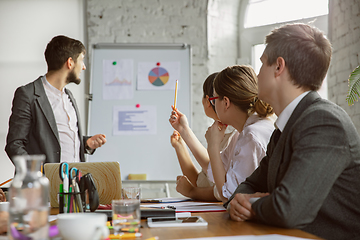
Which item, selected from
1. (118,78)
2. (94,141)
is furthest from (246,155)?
(118,78)

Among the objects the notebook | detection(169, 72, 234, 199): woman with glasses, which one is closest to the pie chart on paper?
detection(169, 72, 234, 199): woman with glasses

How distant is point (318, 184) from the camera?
96 cm

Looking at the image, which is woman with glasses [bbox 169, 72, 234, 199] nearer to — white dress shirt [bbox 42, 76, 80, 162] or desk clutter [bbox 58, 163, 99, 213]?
white dress shirt [bbox 42, 76, 80, 162]

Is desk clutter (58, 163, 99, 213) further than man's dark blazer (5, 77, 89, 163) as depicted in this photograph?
No

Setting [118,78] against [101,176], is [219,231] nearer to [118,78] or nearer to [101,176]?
[101,176]

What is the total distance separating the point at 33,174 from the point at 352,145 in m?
0.81

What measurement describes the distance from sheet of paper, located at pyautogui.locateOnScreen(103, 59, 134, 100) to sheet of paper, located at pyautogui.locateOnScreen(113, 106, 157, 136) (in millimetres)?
134

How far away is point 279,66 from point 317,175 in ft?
1.28

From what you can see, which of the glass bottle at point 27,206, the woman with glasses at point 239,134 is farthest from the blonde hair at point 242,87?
the glass bottle at point 27,206

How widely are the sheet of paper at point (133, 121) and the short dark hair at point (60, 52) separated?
96cm

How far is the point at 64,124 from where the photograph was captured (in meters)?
2.60

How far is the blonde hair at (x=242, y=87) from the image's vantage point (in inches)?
70.6

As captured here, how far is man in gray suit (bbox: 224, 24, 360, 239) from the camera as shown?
0.97 m

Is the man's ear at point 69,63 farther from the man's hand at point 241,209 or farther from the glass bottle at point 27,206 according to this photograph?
the glass bottle at point 27,206
